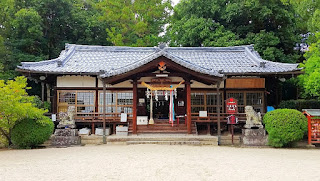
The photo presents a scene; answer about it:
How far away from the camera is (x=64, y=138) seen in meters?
13.9

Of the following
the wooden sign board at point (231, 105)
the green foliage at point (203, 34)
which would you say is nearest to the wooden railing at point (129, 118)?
the wooden sign board at point (231, 105)

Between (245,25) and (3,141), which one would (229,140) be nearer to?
(3,141)

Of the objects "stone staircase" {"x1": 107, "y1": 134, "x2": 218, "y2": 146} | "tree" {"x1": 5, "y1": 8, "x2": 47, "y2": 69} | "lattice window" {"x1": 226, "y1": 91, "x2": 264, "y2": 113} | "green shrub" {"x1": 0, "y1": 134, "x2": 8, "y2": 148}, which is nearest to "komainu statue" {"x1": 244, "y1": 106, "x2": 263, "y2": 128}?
"stone staircase" {"x1": 107, "y1": 134, "x2": 218, "y2": 146}

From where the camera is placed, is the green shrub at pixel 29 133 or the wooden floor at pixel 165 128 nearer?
the green shrub at pixel 29 133

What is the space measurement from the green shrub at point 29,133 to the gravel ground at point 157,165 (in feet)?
3.78

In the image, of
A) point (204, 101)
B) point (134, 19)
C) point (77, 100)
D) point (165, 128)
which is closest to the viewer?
point (165, 128)

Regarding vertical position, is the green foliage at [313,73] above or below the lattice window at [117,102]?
above

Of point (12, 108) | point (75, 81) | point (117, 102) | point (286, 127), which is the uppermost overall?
point (75, 81)

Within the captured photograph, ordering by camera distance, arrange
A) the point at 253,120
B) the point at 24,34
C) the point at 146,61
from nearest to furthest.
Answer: the point at 146,61, the point at 253,120, the point at 24,34

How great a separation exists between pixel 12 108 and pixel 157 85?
7265 millimetres

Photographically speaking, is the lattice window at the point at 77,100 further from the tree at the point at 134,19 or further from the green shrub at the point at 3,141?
the tree at the point at 134,19

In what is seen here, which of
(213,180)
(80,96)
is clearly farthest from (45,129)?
(213,180)

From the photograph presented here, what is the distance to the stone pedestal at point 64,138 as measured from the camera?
13867 mm

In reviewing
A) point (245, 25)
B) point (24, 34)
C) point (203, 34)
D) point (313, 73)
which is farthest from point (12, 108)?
point (245, 25)
